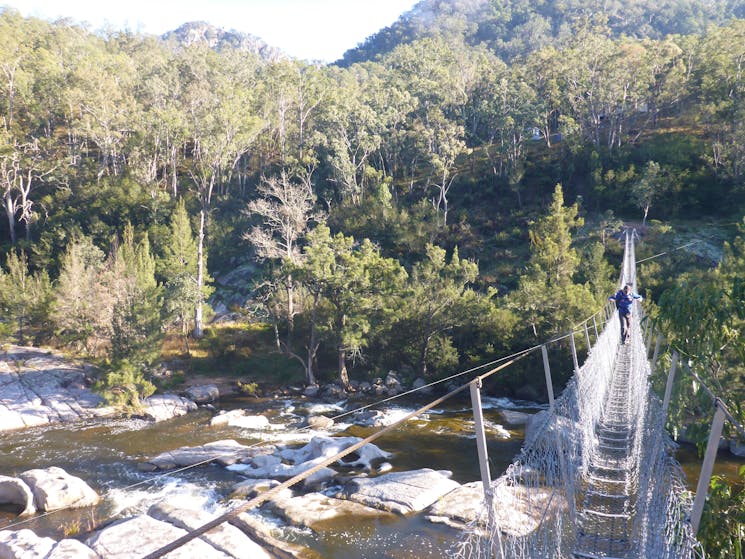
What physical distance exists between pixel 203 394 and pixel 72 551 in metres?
8.65

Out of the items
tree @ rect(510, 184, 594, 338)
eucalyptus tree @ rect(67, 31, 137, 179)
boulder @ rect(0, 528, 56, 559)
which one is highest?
eucalyptus tree @ rect(67, 31, 137, 179)

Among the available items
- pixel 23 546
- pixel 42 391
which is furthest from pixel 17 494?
pixel 42 391

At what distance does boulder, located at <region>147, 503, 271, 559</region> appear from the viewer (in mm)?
5637

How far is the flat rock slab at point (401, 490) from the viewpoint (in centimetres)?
704

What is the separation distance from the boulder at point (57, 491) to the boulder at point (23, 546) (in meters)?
1.24

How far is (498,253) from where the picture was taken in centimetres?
2191

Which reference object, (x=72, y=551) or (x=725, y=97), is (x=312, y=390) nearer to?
(x=72, y=551)

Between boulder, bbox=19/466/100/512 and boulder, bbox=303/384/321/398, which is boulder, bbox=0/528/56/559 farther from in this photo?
boulder, bbox=303/384/321/398

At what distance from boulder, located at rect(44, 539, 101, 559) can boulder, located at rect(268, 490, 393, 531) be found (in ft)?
7.60

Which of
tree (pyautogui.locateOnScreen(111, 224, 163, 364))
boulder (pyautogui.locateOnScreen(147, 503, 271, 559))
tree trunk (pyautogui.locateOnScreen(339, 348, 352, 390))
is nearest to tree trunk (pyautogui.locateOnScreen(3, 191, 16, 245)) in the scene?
tree (pyautogui.locateOnScreen(111, 224, 163, 364))

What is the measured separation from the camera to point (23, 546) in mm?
5539

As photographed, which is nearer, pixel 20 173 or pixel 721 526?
pixel 721 526

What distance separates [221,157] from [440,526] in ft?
66.1

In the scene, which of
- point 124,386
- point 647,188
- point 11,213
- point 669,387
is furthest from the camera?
point 11,213
